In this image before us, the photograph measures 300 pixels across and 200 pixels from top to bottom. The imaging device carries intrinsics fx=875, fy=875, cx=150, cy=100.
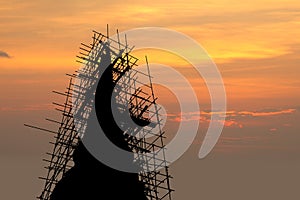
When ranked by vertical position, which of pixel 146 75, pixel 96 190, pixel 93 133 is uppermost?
pixel 146 75

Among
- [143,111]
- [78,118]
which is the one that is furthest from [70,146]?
[143,111]

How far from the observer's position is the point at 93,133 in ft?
220

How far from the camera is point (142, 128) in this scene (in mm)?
70688

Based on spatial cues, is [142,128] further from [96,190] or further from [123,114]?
[96,190]

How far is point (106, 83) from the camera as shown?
69.4m

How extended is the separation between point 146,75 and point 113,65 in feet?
12.1

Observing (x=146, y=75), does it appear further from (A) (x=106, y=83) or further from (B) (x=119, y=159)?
(B) (x=119, y=159)

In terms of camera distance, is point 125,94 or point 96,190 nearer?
point 96,190

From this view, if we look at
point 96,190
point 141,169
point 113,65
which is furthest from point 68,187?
point 113,65

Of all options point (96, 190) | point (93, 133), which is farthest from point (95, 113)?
point (96, 190)

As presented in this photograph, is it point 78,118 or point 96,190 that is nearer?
point 96,190

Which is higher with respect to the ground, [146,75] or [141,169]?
[146,75]

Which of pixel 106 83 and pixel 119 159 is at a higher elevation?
pixel 106 83

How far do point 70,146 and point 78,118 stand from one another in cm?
234
